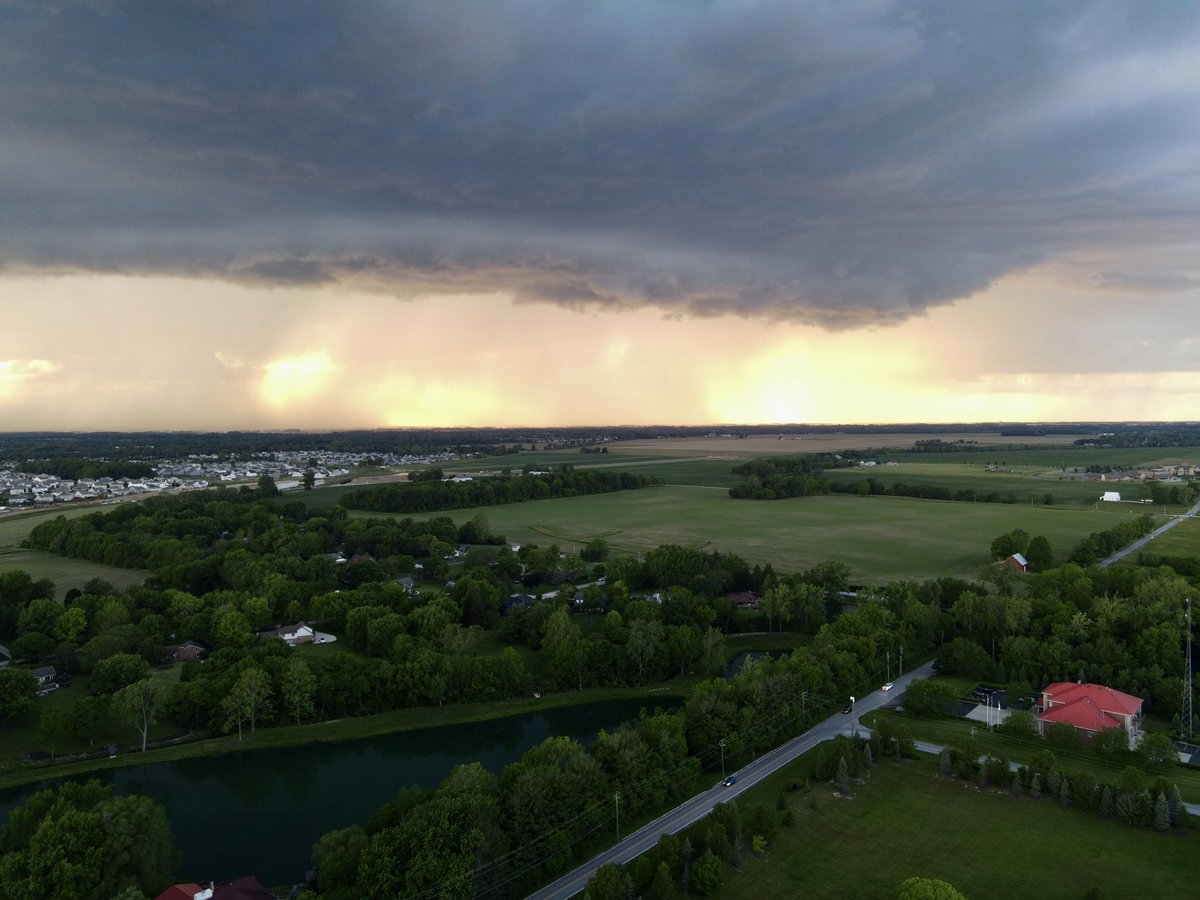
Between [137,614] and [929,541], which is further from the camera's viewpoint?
[929,541]

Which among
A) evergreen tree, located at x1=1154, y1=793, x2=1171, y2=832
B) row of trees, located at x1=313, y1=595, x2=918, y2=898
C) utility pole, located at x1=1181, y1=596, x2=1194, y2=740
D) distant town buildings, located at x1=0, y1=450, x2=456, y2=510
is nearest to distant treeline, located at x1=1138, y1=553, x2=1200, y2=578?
utility pole, located at x1=1181, y1=596, x2=1194, y2=740

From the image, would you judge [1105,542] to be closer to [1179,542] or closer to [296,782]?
[1179,542]

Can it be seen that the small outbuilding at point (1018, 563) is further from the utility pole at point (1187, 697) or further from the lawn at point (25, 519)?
the lawn at point (25, 519)

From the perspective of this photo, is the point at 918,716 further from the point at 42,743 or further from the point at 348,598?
the point at 42,743

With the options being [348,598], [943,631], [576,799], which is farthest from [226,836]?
[943,631]

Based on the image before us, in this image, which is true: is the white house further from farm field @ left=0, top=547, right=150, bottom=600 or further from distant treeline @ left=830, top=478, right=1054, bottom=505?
distant treeline @ left=830, top=478, right=1054, bottom=505

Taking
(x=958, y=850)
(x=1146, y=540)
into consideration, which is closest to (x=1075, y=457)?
(x=1146, y=540)
